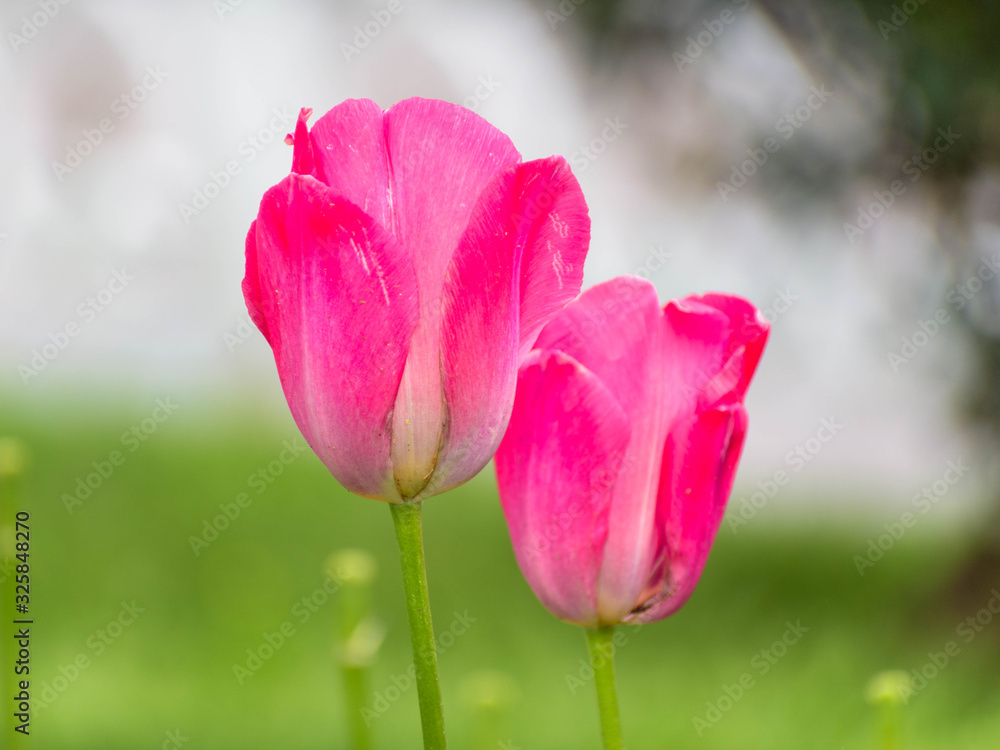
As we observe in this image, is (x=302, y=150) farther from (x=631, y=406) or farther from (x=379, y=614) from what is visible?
(x=379, y=614)

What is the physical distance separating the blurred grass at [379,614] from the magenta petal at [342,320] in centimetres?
121

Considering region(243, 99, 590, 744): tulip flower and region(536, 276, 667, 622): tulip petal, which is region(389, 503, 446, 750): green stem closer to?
region(243, 99, 590, 744): tulip flower

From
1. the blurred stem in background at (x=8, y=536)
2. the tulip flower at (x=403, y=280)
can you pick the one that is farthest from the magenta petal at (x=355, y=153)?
the blurred stem in background at (x=8, y=536)

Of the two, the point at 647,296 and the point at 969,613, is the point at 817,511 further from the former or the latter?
the point at 647,296

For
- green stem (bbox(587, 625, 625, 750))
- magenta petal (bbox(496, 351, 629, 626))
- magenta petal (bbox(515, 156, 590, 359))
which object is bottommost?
green stem (bbox(587, 625, 625, 750))

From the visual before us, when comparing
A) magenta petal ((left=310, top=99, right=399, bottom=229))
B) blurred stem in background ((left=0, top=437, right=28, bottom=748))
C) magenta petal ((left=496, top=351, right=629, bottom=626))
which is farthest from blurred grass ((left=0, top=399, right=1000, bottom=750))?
magenta petal ((left=310, top=99, right=399, bottom=229))

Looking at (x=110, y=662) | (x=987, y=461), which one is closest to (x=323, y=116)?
(x=110, y=662)

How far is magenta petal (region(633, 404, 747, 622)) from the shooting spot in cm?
38

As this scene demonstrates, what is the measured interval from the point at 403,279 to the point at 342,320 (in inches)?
1.0

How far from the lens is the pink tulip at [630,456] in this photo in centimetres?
39

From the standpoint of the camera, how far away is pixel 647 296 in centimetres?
41

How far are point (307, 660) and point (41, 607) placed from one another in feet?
1.90

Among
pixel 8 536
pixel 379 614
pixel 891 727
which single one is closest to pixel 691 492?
pixel 891 727

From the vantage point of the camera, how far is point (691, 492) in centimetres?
39
